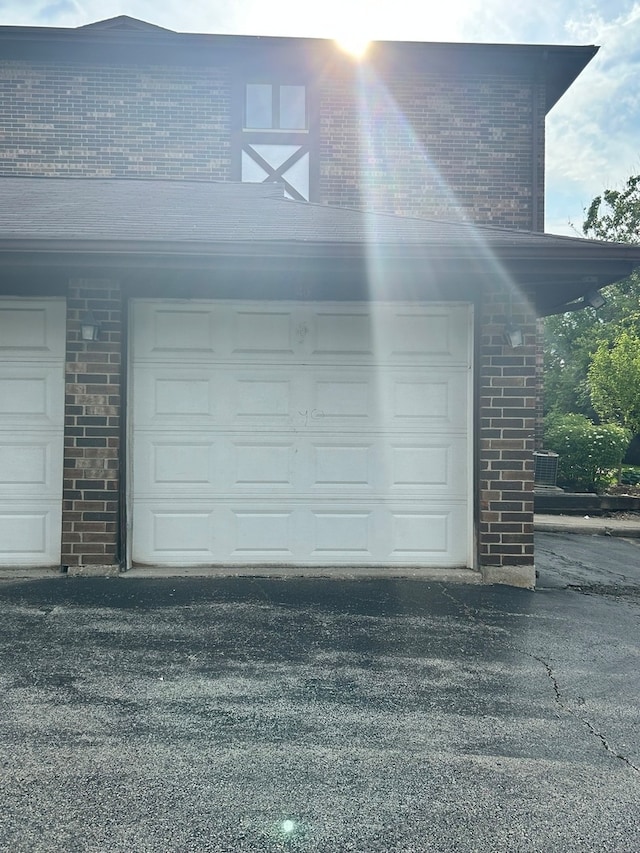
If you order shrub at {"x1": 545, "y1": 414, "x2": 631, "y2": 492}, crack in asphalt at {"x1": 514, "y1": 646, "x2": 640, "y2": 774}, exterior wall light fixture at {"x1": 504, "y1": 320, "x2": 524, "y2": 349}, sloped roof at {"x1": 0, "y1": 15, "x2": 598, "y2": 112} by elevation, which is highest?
sloped roof at {"x1": 0, "y1": 15, "x2": 598, "y2": 112}

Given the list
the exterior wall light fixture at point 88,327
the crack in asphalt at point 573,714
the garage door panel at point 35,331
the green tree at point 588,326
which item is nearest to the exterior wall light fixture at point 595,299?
the crack in asphalt at point 573,714

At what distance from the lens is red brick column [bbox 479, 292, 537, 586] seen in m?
5.26

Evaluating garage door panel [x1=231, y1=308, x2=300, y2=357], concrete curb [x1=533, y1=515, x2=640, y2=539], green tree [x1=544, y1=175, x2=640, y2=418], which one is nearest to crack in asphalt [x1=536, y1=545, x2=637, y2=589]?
concrete curb [x1=533, y1=515, x2=640, y2=539]

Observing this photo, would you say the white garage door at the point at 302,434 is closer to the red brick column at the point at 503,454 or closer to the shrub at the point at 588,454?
the red brick column at the point at 503,454

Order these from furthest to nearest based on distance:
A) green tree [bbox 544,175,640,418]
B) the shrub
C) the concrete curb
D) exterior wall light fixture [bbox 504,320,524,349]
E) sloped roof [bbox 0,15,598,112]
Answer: green tree [bbox 544,175,640,418], the shrub, sloped roof [bbox 0,15,598,112], the concrete curb, exterior wall light fixture [bbox 504,320,524,349]

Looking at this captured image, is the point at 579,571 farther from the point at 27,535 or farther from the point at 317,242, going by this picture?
the point at 27,535

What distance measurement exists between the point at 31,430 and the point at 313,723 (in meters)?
3.97

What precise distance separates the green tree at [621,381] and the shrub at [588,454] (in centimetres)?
183

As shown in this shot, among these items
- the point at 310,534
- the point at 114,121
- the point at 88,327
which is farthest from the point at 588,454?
the point at 114,121

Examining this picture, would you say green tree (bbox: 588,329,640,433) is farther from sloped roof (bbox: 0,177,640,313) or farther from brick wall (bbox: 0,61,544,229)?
sloped roof (bbox: 0,177,640,313)

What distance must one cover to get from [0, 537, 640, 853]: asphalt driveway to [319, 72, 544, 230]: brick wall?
719cm

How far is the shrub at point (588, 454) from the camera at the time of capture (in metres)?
10.3

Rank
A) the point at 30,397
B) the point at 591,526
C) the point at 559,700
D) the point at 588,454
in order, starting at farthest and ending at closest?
1. the point at 588,454
2. the point at 591,526
3. the point at 30,397
4. the point at 559,700

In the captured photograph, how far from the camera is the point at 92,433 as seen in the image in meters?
5.16
